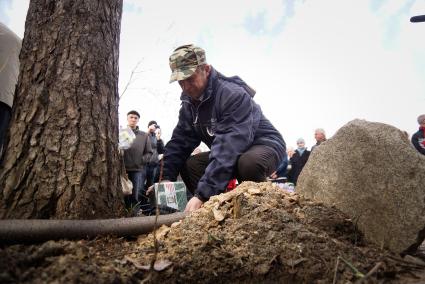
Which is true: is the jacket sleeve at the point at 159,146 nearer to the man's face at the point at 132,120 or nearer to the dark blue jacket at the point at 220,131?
the man's face at the point at 132,120

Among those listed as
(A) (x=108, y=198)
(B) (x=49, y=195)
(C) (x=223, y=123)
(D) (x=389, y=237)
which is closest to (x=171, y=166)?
(C) (x=223, y=123)

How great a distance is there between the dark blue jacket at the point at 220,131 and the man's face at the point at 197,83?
4 cm

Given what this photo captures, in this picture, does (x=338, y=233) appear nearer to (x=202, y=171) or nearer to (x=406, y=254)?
(x=406, y=254)

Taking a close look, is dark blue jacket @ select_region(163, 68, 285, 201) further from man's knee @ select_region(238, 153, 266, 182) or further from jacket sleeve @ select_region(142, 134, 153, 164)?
jacket sleeve @ select_region(142, 134, 153, 164)

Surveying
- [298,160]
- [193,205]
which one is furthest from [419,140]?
[193,205]

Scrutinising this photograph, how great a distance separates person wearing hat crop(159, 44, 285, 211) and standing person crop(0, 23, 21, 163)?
3.71 feet

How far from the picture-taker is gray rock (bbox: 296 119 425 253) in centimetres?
185

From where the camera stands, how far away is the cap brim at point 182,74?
2559mm

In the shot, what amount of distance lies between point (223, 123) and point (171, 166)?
2.70ft

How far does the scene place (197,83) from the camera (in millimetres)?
2652

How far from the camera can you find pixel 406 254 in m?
1.85

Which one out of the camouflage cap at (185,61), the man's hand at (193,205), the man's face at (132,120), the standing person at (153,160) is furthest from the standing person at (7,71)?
the standing person at (153,160)

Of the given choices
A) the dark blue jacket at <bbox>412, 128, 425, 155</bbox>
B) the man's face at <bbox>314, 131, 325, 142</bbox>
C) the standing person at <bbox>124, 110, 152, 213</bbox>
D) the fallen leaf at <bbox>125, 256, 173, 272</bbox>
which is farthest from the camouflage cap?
the dark blue jacket at <bbox>412, 128, 425, 155</bbox>

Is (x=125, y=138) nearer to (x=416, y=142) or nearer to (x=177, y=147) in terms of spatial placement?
(x=177, y=147)
